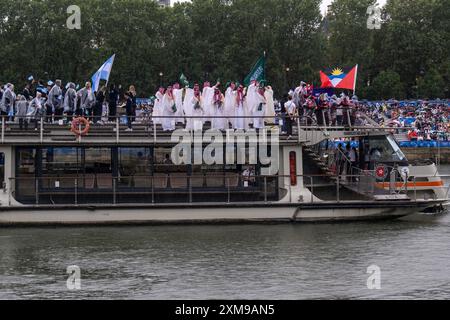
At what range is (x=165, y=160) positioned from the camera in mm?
36656

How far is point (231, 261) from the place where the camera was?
2994 centimetres

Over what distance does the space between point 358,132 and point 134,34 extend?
54402 millimetres

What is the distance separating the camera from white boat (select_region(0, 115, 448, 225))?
35625 mm

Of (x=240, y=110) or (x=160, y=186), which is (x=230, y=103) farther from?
(x=160, y=186)

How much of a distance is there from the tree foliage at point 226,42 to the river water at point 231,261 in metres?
52.9

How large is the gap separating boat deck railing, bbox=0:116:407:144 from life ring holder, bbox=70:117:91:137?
0.12 m

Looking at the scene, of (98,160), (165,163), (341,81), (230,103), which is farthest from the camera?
(341,81)

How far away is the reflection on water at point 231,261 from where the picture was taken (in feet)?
86.9

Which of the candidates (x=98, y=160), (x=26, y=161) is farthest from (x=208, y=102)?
(x=26, y=161)

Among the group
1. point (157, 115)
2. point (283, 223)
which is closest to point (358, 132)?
point (283, 223)

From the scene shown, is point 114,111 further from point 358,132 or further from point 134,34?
point 134,34

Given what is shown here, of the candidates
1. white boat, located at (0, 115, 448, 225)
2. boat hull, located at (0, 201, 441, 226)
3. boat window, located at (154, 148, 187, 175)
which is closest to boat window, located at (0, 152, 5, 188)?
white boat, located at (0, 115, 448, 225)

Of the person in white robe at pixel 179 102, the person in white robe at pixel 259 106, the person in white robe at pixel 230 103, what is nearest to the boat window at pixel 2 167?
the person in white robe at pixel 179 102

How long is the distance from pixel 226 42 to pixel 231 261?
214 ft
